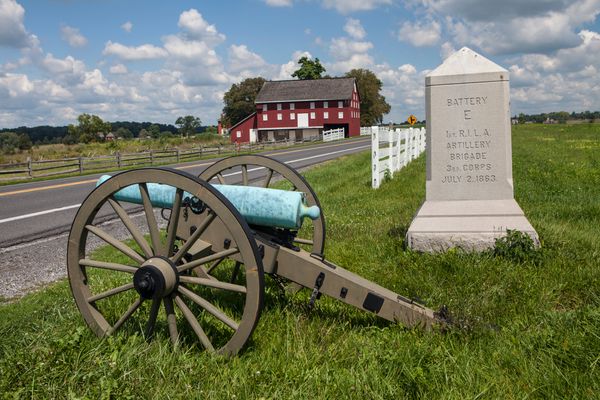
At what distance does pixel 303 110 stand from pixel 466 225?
67.0 metres

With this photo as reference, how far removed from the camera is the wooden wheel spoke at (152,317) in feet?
11.1

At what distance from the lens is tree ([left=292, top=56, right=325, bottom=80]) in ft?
294

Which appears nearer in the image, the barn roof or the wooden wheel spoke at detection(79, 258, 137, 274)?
the wooden wheel spoke at detection(79, 258, 137, 274)

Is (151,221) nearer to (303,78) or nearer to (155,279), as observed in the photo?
(155,279)

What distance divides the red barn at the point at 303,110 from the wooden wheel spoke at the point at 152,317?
67.4m

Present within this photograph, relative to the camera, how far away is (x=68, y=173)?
23.8 meters

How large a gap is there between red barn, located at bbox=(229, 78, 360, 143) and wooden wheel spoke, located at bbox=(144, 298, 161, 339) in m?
67.4

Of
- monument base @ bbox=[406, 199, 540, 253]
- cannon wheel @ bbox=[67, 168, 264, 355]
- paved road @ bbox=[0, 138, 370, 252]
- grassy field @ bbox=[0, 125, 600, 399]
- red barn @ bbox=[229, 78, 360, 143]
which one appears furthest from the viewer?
red barn @ bbox=[229, 78, 360, 143]

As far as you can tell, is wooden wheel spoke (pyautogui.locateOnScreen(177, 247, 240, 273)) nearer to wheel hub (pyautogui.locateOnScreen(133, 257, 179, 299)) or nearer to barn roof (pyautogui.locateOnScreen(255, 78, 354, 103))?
wheel hub (pyautogui.locateOnScreen(133, 257, 179, 299))

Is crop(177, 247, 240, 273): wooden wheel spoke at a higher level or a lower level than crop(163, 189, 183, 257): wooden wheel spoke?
lower

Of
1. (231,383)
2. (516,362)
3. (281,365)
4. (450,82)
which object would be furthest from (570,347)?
(450,82)

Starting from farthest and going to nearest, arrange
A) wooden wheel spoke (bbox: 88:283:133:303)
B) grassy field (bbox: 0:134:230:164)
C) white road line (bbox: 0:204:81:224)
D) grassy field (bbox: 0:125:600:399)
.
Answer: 1. grassy field (bbox: 0:134:230:164)
2. white road line (bbox: 0:204:81:224)
3. wooden wheel spoke (bbox: 88:283:133:303)
4. grassy field (bbox: 0:125:600:399)

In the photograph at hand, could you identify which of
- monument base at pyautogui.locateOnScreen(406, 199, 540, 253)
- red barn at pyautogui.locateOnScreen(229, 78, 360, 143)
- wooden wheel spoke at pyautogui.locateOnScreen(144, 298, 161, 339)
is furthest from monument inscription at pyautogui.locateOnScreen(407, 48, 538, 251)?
red barn at pyautogui.locateOnScreen(229, 78, 360, 143)

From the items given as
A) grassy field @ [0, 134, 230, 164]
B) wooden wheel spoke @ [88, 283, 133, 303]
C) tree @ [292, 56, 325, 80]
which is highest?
tree @ [292, 56, 325, 80]
